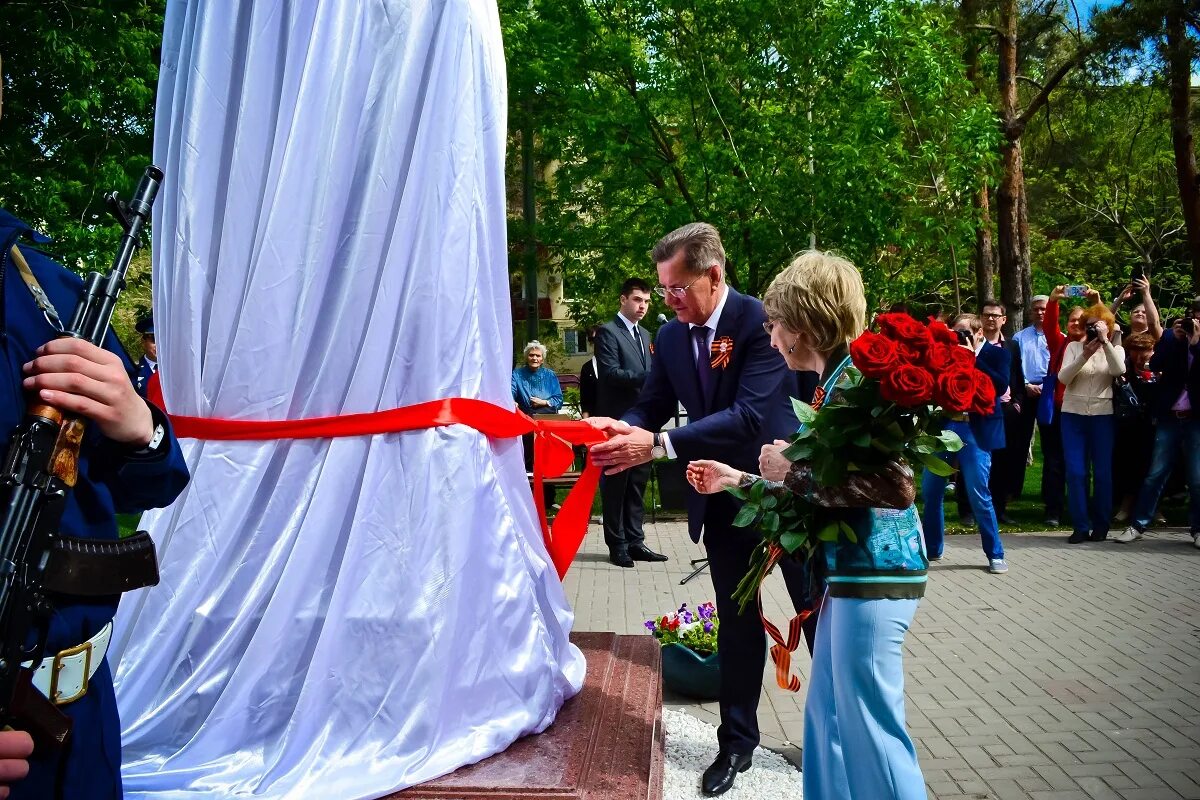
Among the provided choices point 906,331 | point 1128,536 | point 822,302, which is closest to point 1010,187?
point 1128,536

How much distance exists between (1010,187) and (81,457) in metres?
20.2

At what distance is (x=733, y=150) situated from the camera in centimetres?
1416

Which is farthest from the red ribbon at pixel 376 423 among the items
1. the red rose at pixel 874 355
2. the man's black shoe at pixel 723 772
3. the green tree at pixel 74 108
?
the green tree at pixel 74 108

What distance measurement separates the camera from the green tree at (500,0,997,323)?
13.7m

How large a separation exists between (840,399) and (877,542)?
1.51 ft

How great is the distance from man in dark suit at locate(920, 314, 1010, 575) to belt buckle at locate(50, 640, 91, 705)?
24.4 ft

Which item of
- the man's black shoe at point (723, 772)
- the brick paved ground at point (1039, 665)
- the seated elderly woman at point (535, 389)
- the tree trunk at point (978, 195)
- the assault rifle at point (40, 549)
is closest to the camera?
the assault rifle at point (40, 549)

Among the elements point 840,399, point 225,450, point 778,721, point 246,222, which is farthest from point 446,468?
point 778,721

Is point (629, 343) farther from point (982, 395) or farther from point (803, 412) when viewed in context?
point (982, 395)

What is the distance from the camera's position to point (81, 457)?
187 cm

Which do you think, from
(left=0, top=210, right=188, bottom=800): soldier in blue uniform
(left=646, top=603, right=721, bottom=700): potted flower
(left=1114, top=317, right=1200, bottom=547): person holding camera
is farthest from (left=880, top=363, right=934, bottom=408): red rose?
(left=1114, top=317, right=1200, bottom=547): person holding camera

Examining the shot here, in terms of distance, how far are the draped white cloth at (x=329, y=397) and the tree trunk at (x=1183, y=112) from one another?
1650 cm

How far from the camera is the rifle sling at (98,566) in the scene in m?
1.72

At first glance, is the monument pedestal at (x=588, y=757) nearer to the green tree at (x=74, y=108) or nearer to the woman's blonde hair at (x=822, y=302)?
the woman's blonde hair at (x=822, y=302)
